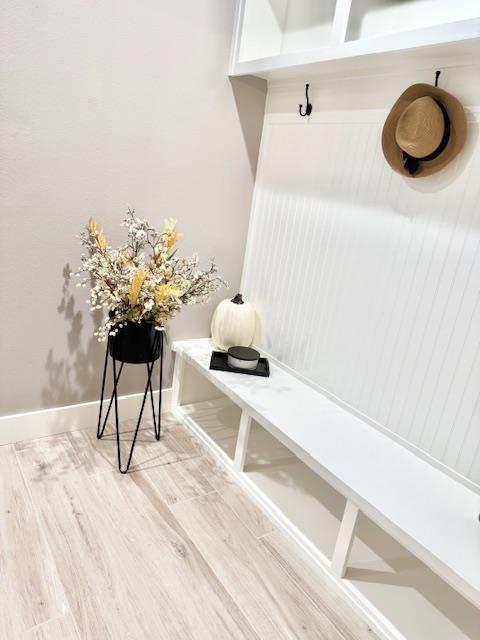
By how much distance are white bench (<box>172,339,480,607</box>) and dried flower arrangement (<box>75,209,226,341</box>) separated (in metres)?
0.41

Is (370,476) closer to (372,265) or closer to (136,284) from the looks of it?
(372,265)

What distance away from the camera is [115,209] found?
195 centimetres

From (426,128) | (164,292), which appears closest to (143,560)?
(164,292)

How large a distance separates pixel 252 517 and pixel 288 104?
66.7 inches

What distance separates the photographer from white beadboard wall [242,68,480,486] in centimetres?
148

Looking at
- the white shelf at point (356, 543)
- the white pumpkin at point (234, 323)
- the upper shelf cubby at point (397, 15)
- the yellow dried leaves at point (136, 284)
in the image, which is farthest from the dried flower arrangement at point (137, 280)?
the upper shelf cubby at point (397, 15)

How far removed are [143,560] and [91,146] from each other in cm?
146

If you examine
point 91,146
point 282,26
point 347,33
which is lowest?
point 91,146

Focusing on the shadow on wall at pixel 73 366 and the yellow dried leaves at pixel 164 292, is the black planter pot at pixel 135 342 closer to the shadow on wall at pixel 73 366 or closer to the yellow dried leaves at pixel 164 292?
the yellow dried leaves at pixel 164 292

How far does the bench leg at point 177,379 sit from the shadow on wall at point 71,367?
389 mm

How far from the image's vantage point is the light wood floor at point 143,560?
4.25 ft

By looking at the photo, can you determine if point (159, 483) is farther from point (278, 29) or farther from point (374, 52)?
point (278, 29)

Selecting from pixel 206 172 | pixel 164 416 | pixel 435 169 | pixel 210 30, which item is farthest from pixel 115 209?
pixel 435 169

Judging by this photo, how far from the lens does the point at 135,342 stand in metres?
1.78
